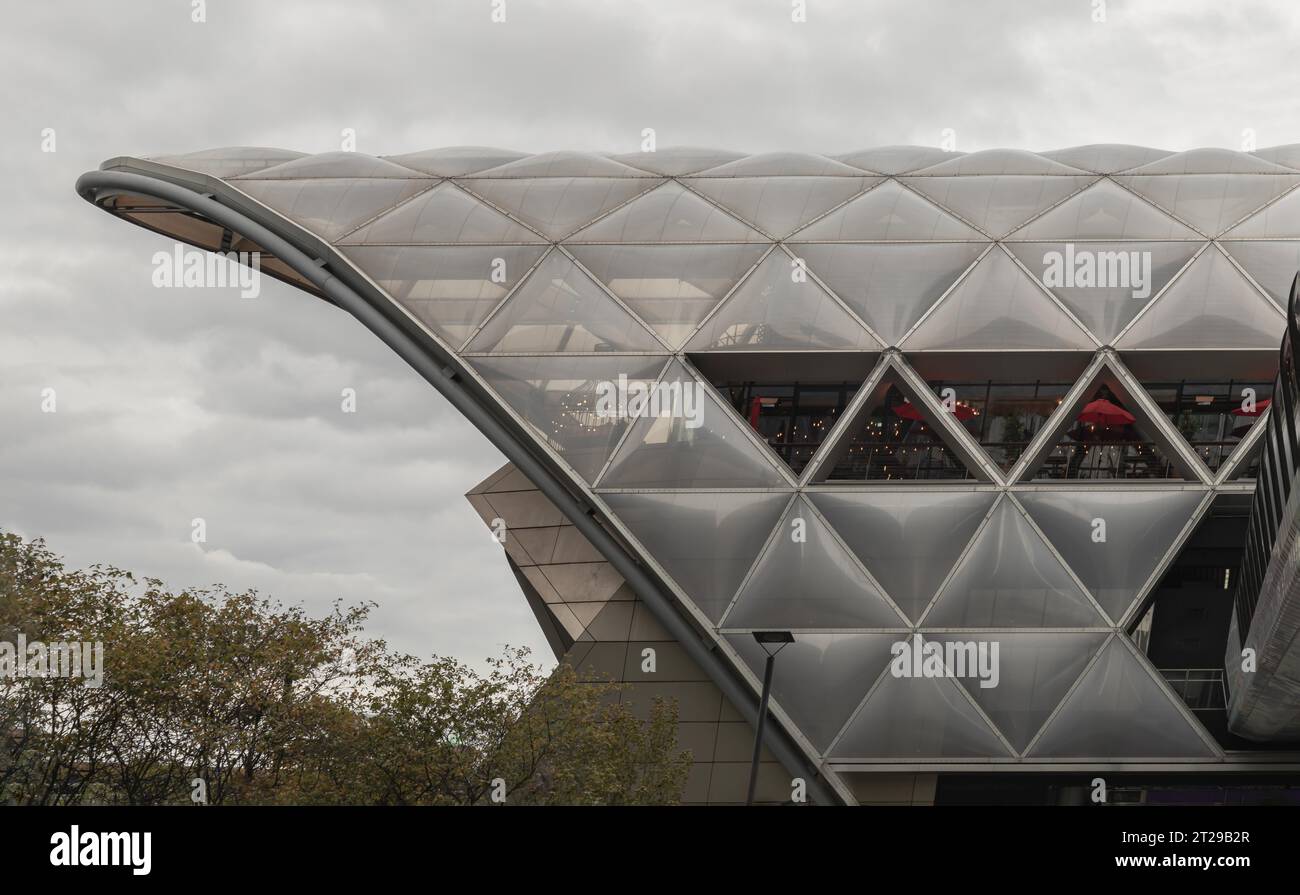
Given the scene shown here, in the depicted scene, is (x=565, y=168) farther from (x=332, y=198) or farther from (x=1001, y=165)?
(x=1001, y=165)

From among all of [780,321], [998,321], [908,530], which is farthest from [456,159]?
[908,530]

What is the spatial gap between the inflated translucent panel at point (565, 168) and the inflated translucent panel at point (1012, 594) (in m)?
14.0

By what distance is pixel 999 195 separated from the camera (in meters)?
33.3

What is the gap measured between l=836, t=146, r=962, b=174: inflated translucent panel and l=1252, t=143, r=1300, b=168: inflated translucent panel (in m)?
8.05

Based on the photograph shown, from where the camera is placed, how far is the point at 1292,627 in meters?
18.4

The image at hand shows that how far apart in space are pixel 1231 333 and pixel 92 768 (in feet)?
87.4

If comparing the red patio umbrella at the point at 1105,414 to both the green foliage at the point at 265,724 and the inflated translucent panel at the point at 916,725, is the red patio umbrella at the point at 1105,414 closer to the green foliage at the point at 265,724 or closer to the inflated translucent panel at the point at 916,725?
the inflated translucent panel at the point at 916,725

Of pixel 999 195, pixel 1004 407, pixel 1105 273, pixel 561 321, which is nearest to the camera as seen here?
pixel 1105 273

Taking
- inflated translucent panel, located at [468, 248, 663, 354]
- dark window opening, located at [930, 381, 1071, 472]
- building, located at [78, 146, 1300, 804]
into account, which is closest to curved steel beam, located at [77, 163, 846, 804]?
building, located at [78, 146, 1300, 804]

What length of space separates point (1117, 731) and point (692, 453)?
11.6 meters

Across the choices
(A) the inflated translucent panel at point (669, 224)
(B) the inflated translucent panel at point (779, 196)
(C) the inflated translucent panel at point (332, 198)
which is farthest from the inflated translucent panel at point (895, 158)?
(C) the inflated translucent panel at point (332, 198)

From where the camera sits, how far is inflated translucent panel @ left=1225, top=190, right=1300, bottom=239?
1246 inches
